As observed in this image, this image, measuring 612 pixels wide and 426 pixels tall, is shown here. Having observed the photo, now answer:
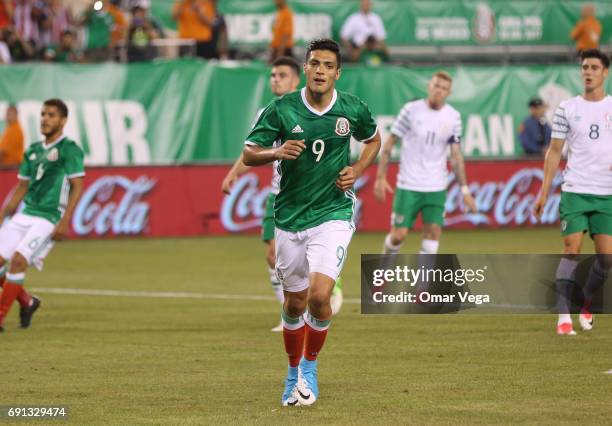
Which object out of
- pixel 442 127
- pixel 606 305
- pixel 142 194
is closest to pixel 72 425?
pixel 606 305

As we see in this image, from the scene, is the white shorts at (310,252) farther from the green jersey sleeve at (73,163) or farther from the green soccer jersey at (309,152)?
the green jersey sleeve at (73,163)

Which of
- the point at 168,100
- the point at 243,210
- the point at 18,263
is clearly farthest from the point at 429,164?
the point at 168,100

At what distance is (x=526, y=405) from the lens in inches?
360

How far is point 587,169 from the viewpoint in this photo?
40.3 ft

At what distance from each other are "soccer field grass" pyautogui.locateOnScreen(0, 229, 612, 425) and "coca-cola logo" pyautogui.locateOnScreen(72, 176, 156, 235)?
18.2ft

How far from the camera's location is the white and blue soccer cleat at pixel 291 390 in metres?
9.32

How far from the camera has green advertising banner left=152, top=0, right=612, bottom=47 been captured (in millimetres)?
28922

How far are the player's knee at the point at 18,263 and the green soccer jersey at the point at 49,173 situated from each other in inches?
18.5

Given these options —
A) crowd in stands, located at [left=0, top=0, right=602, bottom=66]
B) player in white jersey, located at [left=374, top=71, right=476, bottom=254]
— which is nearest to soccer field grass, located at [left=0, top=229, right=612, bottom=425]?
player in white jersey, located at [left=374, top=71, right=476, bottom=254]

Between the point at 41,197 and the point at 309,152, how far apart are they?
510cm

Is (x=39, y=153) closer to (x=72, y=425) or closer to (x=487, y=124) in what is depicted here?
(x=72, y=425)

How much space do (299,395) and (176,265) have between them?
11305mm

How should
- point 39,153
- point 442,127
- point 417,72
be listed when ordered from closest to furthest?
point 39,153 → point 442,127 → point 417,72

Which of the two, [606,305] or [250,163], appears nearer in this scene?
[250,163]
